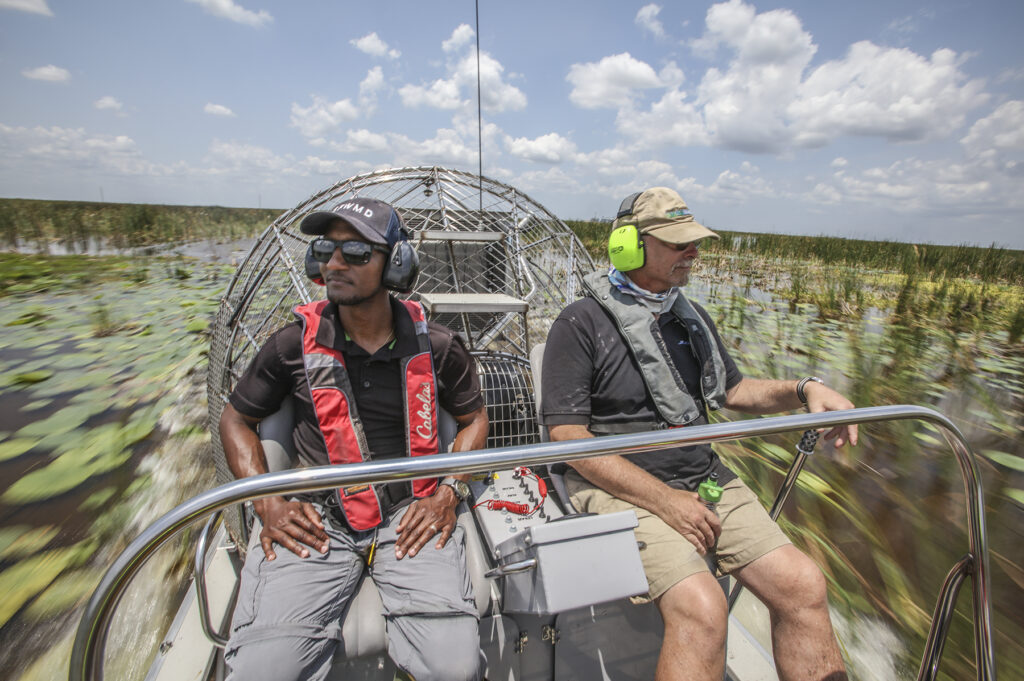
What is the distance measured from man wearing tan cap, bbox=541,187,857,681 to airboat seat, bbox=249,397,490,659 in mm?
475

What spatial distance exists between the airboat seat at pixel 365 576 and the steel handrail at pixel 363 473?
0.77 m

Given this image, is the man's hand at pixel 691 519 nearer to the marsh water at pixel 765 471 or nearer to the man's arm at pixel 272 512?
the man's arm at pixel 272 512

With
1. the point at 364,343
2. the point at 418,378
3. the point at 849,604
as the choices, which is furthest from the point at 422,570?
the point at 849,604

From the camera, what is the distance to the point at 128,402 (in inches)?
193

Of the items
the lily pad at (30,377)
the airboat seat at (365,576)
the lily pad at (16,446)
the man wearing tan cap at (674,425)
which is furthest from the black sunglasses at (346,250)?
the lily pad at (30,377)

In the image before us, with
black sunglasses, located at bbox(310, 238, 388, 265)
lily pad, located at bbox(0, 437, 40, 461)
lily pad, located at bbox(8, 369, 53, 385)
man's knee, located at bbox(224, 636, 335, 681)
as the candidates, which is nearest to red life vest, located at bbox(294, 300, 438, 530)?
black sunglasses, located at bbox(310, 238, 388, 265)

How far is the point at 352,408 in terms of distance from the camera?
1.88 metres

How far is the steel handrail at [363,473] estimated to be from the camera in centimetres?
85

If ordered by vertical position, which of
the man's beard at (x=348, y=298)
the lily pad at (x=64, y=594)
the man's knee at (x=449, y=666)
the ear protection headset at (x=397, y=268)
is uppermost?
the ear protection headset at (x=397, y=268)

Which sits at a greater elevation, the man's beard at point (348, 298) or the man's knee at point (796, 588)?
the man's beard at point (348, 298)

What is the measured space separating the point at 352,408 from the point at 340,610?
72 centimetres

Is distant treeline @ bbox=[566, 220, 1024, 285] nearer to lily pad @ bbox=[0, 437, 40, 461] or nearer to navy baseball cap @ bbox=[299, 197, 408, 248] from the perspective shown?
navy baseball cap @ bbox=[299, 197, 408, 248]

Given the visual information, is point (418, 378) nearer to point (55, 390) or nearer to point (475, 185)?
point (475, 185)

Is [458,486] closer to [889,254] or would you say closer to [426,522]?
[426,522]
